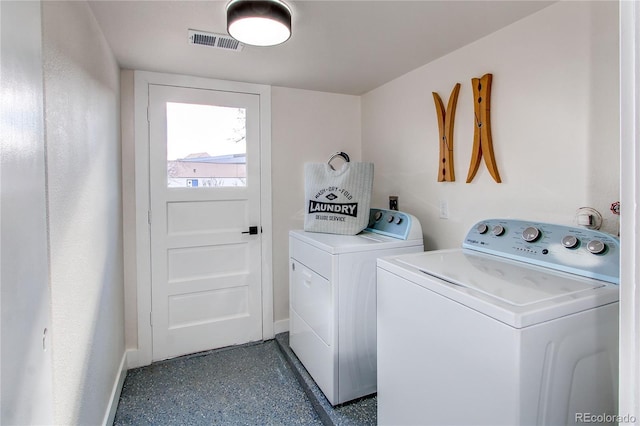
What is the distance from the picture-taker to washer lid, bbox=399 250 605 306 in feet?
3.48

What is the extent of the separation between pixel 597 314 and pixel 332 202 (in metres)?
1.50

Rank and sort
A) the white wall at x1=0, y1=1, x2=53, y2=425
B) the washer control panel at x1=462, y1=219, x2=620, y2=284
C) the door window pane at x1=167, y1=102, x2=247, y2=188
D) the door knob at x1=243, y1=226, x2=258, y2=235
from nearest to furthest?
the white wall at x1=0, y1=1, x2=53, y2=425 < the washer control panel at x1=462, y1=219, x2=620, y2=284 < the door window pane at x1=167, y1=102, x2=247, y2=188 < the door knob at x1=243, y1=226, x2=258, y2=235

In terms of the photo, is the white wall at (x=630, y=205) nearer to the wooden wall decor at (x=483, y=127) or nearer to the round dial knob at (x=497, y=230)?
the round dial knob at (x=497, y=230)

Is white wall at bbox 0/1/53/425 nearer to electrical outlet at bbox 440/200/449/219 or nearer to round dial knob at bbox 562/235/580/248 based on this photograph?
round dial knob at bbox 562/235/580/248

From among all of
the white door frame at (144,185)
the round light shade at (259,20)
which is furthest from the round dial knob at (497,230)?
the white door frame at (144,185)

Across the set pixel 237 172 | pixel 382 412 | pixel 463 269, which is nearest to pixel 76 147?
pixel 237 172

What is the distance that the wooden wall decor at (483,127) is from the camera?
1822 mm

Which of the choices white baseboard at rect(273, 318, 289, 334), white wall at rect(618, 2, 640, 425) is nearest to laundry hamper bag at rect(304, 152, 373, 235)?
white baseboard at rect(273, 318, 289, 334)

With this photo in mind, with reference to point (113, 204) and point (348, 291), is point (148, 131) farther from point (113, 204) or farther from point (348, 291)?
point (348, 291)

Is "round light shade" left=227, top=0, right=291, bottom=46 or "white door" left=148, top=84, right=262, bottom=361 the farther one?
"white door" left=148, top=84, right=262, bottom=361

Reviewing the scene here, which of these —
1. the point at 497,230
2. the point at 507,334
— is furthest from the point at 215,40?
the point at 507,334

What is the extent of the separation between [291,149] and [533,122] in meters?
1.78

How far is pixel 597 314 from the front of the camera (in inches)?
41.1

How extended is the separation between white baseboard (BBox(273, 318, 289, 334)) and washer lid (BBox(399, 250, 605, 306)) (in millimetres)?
1693
